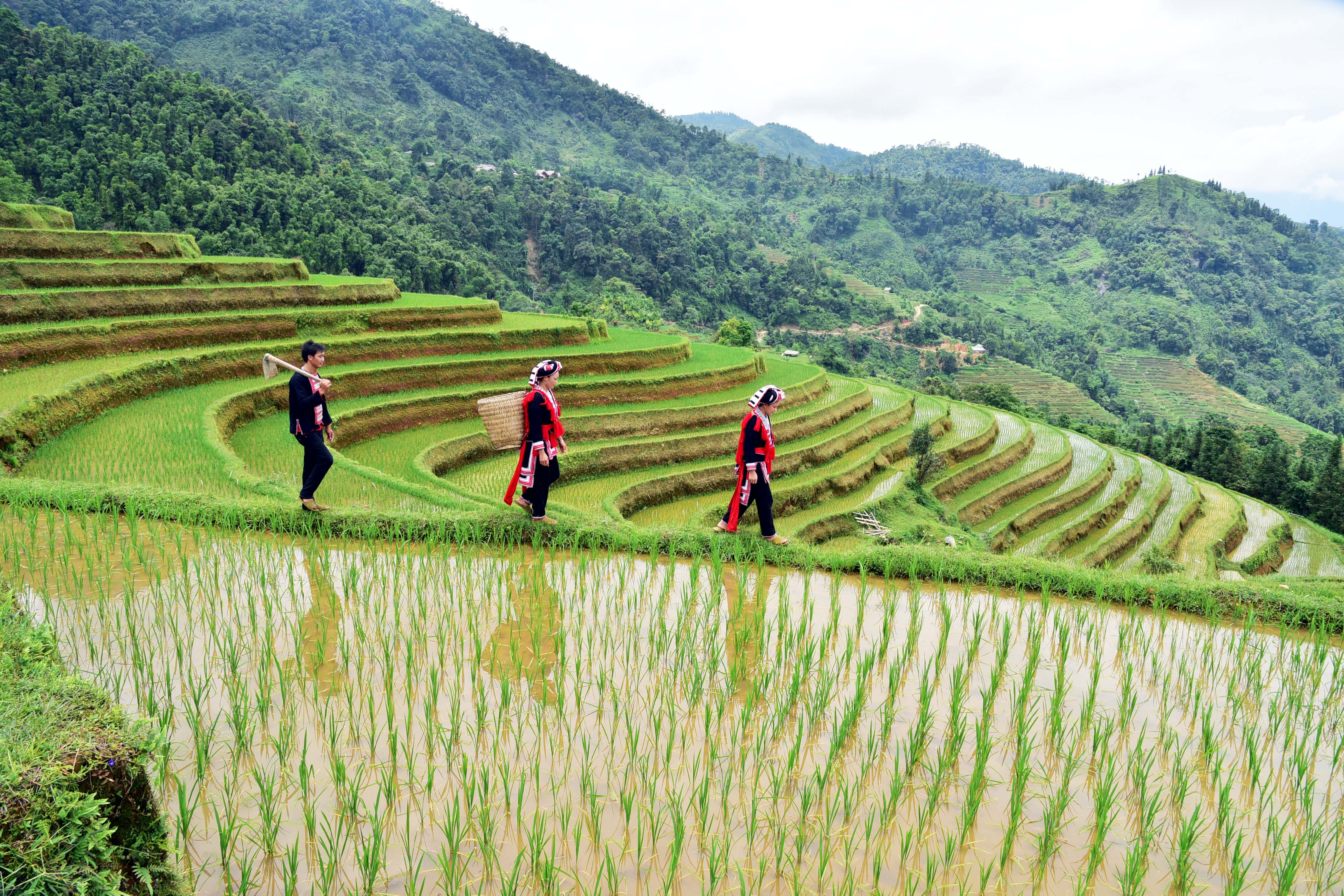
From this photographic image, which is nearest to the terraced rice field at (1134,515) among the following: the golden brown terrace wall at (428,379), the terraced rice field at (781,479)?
the terraced rice field at (781,479)

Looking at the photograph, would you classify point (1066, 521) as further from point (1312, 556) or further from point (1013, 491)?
point (1312, 556)

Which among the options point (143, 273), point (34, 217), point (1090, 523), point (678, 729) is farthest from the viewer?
point (1090, 523)

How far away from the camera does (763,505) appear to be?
656 cm

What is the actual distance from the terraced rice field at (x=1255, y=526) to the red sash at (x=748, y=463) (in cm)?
1456

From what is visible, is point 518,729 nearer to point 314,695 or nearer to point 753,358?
point 314,695

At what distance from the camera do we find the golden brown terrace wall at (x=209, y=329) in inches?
479

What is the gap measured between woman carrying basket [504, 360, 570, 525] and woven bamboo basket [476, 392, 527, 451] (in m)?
0.80

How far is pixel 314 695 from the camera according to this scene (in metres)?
3.85

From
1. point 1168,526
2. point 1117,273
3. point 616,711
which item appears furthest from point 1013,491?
point 1117,273

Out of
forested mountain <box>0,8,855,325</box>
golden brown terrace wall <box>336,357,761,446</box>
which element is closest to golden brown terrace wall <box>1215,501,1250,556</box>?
golden brown terrace wall <box>336,357,761,446</box>

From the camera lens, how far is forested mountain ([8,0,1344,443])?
1433 inches

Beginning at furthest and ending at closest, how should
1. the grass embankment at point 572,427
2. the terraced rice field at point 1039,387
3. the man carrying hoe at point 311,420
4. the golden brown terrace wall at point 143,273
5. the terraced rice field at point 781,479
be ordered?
the terraced rice field at point 1039,387 < the golden brown terrace wall at point 143,273 < the terraced rice field at point 781,479 < the grass embankment at point 572,427 < the man carrying hoe at point 311,420

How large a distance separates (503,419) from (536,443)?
4.05 ft

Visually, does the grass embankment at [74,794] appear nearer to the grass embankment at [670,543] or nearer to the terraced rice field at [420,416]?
the grass embankment at [670,543]
